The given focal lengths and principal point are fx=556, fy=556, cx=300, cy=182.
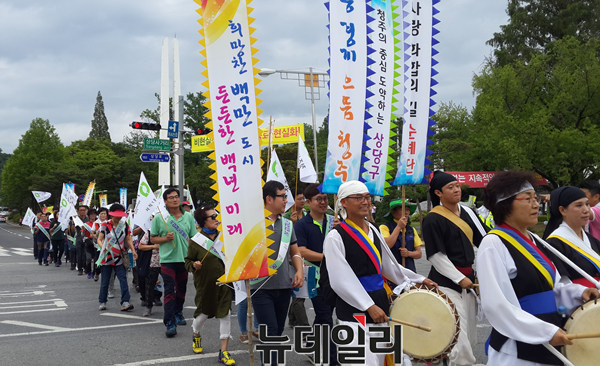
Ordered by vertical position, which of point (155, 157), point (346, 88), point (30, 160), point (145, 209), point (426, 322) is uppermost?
point (30, 160)

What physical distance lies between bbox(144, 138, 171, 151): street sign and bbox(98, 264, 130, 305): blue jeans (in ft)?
23.3

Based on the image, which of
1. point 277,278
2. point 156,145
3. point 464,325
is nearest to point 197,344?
point 277,278

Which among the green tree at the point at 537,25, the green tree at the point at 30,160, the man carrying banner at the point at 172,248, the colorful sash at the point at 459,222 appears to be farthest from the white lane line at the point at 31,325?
the green tree at the point at 30,160

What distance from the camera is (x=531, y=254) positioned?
9.98 ft

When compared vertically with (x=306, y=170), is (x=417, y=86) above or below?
above

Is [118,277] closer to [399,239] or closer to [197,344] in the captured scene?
[197,344]

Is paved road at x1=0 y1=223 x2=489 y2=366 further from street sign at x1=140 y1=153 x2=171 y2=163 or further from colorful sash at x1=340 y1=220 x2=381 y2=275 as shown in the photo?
street sign at x1=140 y1=153 x2=171 y2=163

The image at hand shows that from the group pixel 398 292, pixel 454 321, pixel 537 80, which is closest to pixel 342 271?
A: pixel 398 292

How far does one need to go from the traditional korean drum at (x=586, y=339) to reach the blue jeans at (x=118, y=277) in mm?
8286

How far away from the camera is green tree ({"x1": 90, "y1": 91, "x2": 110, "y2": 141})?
84325 millimetres

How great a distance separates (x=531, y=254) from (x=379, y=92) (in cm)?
392

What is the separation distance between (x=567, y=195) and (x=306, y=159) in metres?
7.83

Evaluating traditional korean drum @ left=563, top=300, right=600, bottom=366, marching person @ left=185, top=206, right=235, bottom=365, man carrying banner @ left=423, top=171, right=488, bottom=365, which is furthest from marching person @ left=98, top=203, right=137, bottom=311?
traditional korean drum @ left=563, top=300, right=600, bottom=366

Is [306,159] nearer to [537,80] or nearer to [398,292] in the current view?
[398,292]
